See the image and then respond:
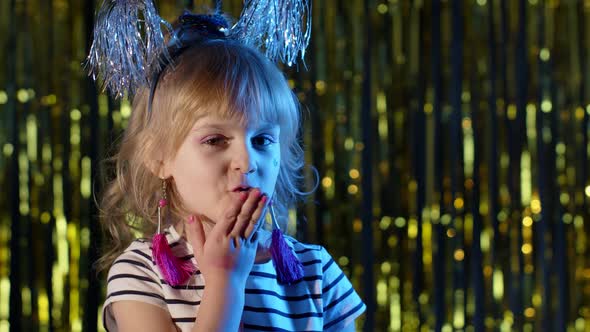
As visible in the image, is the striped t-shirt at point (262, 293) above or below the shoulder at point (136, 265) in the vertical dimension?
below

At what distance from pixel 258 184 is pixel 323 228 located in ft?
3.40

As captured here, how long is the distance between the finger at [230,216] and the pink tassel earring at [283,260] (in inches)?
5.9

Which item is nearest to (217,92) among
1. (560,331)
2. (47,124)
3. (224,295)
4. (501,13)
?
(224,295)

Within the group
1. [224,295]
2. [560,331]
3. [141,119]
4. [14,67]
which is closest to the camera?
[224,295]

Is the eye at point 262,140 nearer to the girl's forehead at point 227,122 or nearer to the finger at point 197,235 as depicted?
the girl's forehead at point 227,122

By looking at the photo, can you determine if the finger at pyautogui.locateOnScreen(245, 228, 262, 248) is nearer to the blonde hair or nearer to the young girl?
the young girl

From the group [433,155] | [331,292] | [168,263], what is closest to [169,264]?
[168,263]

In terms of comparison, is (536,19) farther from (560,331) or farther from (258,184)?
(258,184)

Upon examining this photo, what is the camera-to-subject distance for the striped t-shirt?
1048 millimetres

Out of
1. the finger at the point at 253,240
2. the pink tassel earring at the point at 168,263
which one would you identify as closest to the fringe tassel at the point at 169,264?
the pink tassel earring at the point at 168,263

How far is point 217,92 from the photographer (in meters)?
1.04

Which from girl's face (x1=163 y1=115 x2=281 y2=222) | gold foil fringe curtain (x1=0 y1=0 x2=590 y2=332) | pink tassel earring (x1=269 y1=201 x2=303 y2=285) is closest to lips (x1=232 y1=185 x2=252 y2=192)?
girl's face (x1=163 y1=115 x2=281 y2=222)

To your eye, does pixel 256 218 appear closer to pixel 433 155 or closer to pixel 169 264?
pixel 169 264

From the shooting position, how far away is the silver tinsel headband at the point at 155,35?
3.61 ft
